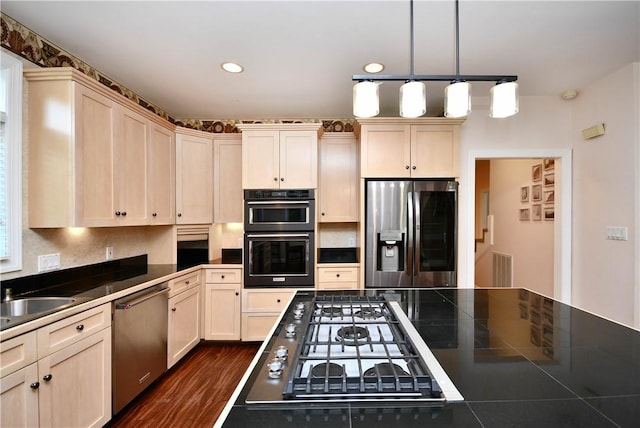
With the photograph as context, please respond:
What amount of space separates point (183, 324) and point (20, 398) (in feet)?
4.58

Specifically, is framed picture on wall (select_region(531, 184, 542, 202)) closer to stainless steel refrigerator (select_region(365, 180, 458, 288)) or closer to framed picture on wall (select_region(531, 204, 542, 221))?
framed picture on wall (select_region(531, 204, 542, 221))

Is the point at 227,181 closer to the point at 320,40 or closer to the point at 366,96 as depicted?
the point at 320,40

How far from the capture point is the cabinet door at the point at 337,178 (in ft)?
10.6

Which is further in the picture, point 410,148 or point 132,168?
point 410,148

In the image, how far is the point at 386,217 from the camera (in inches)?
108

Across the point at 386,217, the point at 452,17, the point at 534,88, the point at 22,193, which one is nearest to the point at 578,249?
the point at 534,88

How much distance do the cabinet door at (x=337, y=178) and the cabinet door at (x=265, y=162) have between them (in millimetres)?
560

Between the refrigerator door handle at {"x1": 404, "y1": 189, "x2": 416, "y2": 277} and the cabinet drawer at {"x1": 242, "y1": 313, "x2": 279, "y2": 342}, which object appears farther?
the cabinet drawer at {"x1": 242, "y1": 313, "x2": 279, "y2": 342}

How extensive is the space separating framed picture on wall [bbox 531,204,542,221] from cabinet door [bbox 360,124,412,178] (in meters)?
2.06

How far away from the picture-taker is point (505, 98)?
4.16 ft

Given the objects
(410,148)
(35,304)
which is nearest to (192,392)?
(35,304)

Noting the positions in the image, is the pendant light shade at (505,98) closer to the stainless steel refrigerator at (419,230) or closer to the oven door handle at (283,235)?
the stainless steel refrigerator at (419,230)

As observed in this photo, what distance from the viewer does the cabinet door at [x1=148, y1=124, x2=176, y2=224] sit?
8.50ft

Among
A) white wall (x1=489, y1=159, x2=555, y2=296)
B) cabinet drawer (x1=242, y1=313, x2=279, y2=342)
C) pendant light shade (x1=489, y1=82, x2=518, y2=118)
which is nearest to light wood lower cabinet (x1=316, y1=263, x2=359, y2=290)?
cabinet drawer (x1=242, y1=313, x2=279, y2=342)
